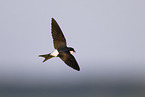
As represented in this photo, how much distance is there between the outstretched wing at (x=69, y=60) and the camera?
27.1ft

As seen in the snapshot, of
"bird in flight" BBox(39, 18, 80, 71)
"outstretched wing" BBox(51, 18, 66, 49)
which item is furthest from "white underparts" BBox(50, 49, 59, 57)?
"outstretched wing" BBox(51, 18, 66, 49)

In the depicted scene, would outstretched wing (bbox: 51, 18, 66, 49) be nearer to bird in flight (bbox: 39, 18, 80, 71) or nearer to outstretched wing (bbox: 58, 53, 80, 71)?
bird in flight (bbox: 39, 18, 80, 71)

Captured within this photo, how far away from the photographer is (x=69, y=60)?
8.41 metres

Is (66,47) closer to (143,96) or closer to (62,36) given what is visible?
(62,36)

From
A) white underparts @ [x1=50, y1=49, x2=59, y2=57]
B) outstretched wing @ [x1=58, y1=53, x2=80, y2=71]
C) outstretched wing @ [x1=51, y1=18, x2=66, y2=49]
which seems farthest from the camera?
outstretched wing @ [x1=51, y1=18, x2=66, y2=49]

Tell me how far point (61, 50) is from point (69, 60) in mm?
535

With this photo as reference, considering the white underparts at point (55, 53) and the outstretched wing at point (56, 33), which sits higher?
the outstretched wing at point (56, 33)

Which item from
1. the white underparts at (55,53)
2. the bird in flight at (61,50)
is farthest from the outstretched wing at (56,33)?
the white underparts at (55,53)

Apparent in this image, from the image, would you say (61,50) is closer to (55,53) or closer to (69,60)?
(55,53)

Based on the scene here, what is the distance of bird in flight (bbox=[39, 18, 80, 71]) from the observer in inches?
328

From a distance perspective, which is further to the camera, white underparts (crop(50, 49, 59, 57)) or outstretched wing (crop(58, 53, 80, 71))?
white underparts (crop(50, 49, 59, 57))

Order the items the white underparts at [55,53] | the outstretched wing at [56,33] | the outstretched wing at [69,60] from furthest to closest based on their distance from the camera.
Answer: the outstretched wing at [56,33] → the white underparts at [55,53] → the outstretched wing at [69,60]

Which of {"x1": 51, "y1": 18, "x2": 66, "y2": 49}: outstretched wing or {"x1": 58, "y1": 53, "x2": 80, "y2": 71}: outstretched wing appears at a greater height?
{"x1": 51, "y1": 18, "x2": 66, "y2": 49}: outstretched wing

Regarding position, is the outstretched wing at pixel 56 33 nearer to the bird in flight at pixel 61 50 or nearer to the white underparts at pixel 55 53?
the bird in flight at pixel 61 50
